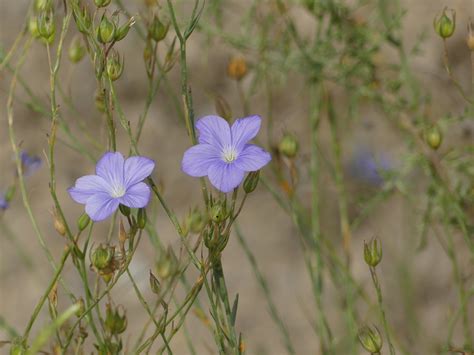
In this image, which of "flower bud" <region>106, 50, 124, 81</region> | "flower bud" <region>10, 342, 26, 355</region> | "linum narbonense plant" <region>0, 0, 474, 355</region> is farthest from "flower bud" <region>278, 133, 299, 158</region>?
"flower bud" <region>10, 342, 26, 355</region>

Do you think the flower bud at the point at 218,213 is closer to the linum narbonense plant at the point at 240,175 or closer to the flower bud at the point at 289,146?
the linum narbonense plant at the point at 240,175

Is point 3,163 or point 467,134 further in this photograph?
point 3,163

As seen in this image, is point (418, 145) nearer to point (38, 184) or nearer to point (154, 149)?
point (154, 149)

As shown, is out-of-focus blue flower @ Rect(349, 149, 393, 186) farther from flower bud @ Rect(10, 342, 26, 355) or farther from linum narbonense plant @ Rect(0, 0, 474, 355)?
flower bud @ Rect(10, 342, 26, 355)

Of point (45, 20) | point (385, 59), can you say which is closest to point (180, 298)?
point (385, 59)

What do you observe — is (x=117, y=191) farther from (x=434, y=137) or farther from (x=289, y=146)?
(x=434, y=137)

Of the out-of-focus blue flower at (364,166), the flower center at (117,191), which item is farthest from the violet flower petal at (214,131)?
the out-of-focus blue flower at (364,166)

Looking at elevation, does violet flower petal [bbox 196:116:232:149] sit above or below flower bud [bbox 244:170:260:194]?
above
